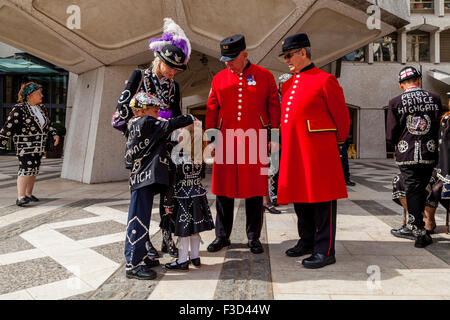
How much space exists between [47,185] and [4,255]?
4842mm

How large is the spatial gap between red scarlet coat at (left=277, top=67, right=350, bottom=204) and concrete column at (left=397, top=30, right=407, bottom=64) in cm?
1857

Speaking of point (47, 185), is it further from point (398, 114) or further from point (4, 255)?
point (398, 114)

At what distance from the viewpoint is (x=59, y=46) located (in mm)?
7277

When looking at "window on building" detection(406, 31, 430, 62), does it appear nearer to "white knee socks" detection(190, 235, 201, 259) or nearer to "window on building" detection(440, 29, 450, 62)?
"window on building" detection(440, 29, 450, 62)

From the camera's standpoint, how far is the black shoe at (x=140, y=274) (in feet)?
7.83

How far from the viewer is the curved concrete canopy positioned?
629cm

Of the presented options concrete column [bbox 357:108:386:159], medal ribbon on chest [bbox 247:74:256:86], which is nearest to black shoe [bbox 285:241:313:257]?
medal ribbon on chest [bbox 247:74:256:86]

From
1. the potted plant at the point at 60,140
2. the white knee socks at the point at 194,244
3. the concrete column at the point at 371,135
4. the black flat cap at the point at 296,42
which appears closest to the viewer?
the white knee socks at the point at 194,244

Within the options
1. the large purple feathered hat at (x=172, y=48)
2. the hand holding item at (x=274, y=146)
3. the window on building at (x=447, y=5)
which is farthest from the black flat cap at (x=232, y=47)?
the window on building at (x=447, y=5)

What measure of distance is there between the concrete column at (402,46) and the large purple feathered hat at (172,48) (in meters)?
19.1

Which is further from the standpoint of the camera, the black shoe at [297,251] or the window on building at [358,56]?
the window on building at [358,56]

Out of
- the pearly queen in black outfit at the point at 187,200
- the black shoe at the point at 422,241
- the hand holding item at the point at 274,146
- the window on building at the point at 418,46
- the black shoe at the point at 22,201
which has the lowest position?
the black shoe at the point at 422,241

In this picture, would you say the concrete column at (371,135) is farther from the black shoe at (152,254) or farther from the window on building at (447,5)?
the black shoe at (152,254)

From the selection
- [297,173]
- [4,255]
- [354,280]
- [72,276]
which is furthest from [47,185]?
[354,280]
